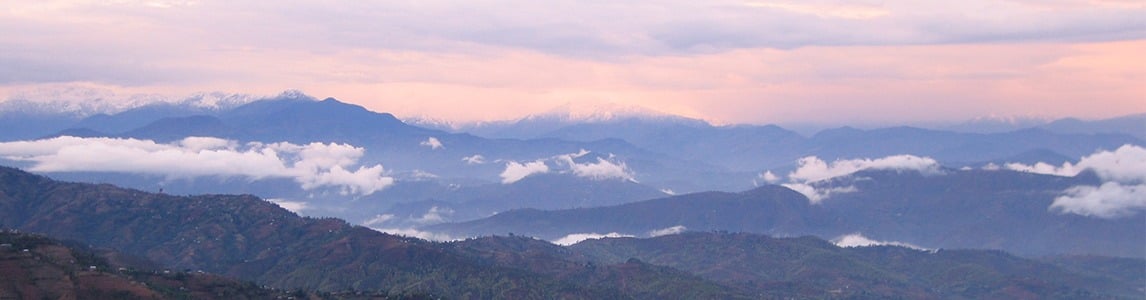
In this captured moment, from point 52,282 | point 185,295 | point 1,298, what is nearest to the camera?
point 1,298

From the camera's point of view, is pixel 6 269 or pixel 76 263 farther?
pixel 76 263

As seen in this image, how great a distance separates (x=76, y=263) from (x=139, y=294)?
1981 centimetres

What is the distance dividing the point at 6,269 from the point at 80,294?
12084 mm

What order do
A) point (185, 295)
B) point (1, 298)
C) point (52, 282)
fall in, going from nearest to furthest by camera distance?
point (1, 298) < point (52, 282) < point (185, 295)

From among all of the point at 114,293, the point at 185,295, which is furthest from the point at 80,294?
the point at 185,295

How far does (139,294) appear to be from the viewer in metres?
185

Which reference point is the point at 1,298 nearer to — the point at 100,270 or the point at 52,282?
the point at 52,282

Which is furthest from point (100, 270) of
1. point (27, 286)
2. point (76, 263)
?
point (27, 286)

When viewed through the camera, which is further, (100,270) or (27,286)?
(100,270)

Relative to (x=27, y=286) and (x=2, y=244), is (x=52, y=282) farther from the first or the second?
(x=2, y=244)

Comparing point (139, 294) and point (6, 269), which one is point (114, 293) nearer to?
point (139, 294)

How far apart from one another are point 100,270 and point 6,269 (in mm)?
15285

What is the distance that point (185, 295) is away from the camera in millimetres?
196125

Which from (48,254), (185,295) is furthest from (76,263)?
(185,295)
